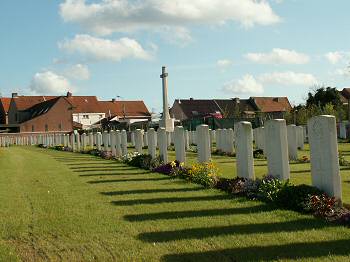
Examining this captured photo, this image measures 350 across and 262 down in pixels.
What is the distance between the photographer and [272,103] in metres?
101

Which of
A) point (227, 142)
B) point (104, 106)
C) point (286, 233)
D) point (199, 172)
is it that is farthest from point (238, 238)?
point (104, 106)

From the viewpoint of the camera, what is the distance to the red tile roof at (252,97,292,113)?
98906mm

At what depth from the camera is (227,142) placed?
25906 mm

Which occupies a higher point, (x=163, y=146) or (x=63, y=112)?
(x=63, y=112)

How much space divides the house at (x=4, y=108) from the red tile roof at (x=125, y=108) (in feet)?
59.2

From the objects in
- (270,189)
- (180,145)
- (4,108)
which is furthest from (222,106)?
(270,189)

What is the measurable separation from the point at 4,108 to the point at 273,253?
105m

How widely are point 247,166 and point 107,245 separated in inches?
207

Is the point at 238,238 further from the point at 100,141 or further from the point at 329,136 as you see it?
the point at 100,141

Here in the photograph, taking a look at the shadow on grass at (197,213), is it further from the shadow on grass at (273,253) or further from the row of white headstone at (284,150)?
the shadow on grass at (273,253)

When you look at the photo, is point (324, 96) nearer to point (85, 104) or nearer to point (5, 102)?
point (85, 104)

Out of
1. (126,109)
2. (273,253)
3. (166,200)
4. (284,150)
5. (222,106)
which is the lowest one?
→ (273,253)

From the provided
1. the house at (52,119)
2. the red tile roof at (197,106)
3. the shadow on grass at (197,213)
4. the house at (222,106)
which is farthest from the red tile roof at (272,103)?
the shadow on grass at (197,213)

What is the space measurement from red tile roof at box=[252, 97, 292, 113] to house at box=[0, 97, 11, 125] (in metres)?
47.3
